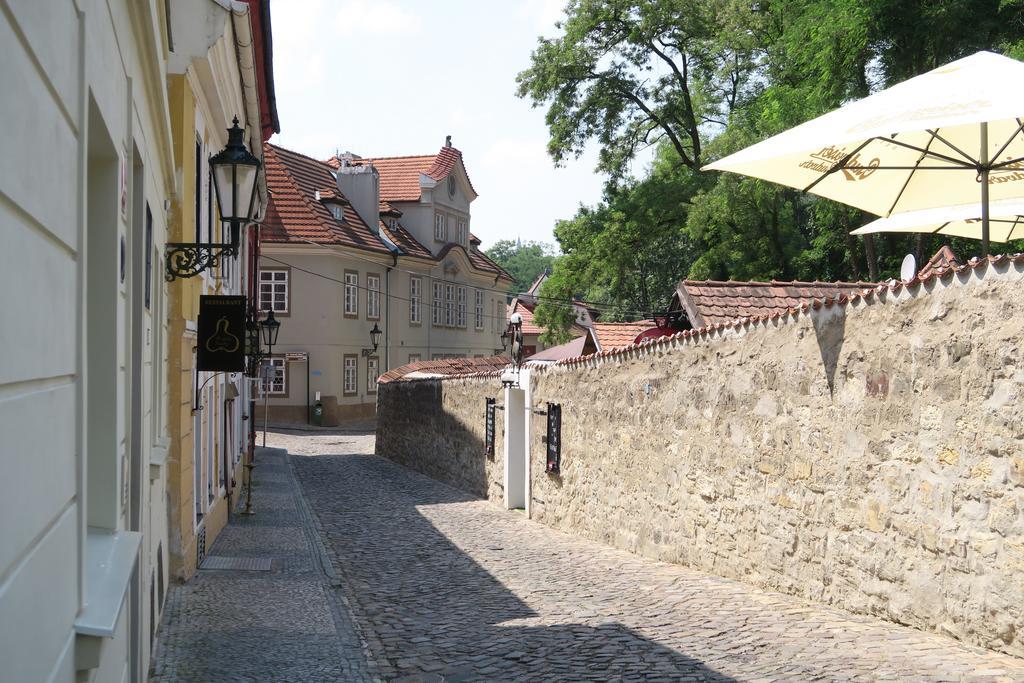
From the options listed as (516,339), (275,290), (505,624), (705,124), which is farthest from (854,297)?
(275,290)

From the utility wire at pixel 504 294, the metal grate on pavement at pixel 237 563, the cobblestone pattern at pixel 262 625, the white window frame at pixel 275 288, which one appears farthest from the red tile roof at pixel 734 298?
the white window frame at pixel 275 288

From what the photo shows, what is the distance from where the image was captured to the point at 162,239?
769cm

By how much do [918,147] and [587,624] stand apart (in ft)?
14.5

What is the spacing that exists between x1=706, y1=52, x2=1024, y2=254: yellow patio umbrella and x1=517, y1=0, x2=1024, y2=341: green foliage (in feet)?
47.0

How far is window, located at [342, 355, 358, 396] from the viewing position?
A: 39.1 m

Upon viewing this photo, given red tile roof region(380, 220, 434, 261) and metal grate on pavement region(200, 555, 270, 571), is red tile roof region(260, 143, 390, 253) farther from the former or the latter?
metal grate on pavement region(200, 555, 270, 571)

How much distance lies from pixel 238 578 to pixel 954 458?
6415 mm

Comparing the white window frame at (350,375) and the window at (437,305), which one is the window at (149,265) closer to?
the white window frame at (350,375)

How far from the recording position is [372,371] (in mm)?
41031

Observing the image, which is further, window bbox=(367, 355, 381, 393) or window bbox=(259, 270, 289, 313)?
window bbox=(367, 355, 381, 393)

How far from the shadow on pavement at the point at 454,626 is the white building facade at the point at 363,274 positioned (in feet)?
73.8

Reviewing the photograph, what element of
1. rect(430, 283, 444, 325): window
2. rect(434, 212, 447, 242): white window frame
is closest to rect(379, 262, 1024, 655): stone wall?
rect(430, 283, 444, 325): window

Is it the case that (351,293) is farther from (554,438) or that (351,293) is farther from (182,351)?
(182,351)

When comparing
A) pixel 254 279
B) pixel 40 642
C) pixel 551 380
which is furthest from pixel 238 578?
A: pixel 254 279
